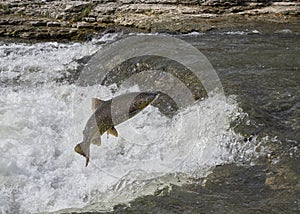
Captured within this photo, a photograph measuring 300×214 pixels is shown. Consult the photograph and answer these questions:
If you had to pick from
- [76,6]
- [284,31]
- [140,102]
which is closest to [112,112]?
[140,102]

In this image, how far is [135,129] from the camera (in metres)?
5.92

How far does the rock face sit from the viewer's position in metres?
9.62

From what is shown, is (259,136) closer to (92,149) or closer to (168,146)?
(168,146)

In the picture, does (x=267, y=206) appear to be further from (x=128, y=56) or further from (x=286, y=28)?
(x=286, y=28)

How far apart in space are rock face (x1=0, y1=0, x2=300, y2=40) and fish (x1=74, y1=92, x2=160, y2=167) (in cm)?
Result: 545

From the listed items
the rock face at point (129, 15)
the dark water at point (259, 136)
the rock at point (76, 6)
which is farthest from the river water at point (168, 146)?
the rock at point (76, 6)

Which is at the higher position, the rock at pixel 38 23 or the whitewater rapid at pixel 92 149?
the rock at pixel 38 23

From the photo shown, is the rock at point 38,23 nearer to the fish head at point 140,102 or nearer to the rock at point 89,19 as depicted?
the rock at point 89,19

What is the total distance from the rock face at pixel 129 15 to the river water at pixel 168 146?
1902mm

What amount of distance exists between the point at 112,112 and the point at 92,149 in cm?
159

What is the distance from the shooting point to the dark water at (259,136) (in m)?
3.84

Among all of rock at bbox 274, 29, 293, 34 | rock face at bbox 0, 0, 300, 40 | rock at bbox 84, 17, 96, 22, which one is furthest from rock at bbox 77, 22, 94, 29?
rock at bbox 274, 29, 293, 34

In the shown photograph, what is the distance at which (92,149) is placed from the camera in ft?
18.1

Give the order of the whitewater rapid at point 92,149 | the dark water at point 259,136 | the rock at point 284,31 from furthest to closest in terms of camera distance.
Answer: the rock at point 284,31, the whitewater rapid at point 92,149, the dark water at point 259,136
